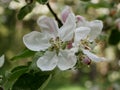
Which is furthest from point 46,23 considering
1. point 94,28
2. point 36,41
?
point 94,28

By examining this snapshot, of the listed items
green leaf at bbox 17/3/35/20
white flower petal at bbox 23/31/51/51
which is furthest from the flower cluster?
green leaf at bbox 17/3/35/20

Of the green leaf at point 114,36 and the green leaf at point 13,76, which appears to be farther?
the green leaf at point 114,36

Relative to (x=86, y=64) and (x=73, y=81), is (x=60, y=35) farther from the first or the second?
(x=73, y=81)

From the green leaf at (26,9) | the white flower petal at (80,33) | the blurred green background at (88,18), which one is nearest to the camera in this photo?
the white flower petal at (80,33)

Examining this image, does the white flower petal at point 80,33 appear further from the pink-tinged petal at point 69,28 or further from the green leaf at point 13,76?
the green leaf at point 13,76

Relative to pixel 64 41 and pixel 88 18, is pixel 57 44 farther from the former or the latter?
pixel 88 18

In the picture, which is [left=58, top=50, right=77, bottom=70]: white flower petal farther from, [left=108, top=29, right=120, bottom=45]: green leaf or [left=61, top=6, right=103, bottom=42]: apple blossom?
[left=108, top=29, right=120, bottom=45]: green leaf

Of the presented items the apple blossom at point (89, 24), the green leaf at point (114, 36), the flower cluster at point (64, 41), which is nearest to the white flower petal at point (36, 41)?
the flower cluster at point (64, 41)
